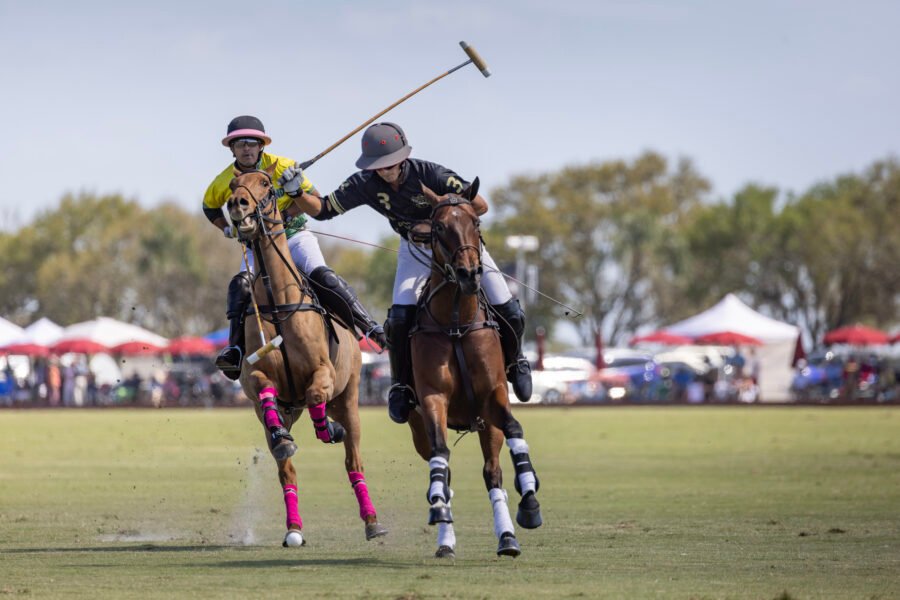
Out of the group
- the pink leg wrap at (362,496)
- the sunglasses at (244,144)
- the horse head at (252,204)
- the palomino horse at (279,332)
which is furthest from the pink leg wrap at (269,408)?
the sunglasses at (244,144)

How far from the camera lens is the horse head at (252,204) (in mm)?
11789

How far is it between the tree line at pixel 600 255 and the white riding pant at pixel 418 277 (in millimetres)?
71409

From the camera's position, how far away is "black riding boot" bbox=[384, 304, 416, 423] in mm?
11609

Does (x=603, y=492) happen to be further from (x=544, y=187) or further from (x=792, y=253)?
(x=544, y=187)

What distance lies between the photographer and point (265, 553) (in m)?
11.8

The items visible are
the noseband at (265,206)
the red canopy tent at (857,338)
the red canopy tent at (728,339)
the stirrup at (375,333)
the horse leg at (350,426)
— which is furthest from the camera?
the red canopy tent at (857,338)

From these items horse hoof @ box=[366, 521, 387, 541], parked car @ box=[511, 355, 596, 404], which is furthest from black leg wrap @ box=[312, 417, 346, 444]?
parked car @ box=[511, 355, 596, 404]

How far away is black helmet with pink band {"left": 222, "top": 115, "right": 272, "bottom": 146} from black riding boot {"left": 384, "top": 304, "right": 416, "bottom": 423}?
2009 mm

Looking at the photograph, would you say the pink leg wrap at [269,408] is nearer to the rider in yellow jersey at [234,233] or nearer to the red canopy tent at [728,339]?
the rider in yellow jersey at [234,233]

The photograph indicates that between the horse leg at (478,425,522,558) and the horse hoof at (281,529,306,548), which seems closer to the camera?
the horse leg at (478,425,522,558)

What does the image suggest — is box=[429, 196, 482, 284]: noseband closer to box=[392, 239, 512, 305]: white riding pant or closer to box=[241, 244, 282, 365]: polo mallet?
box=[392, 239, 512, 305]: white riding pant

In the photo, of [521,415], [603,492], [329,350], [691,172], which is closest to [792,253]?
[691,172]

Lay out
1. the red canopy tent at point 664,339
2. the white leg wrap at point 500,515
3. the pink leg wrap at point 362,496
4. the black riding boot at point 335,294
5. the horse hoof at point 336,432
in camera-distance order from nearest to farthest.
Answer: the white leg wrap at point 500,515
the pink leg wrap at point 362,496
the horse hoof at point 336,432
the black riding boot at point 335,294
the red canopy tent at point 664,339

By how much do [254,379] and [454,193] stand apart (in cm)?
217
